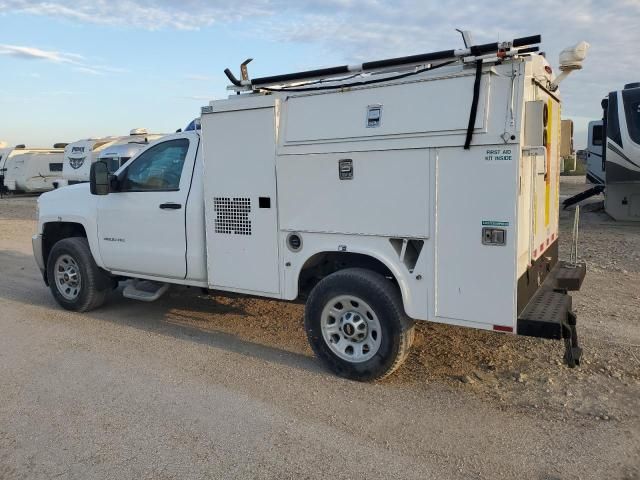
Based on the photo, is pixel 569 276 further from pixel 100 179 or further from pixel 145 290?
pixel 100 179

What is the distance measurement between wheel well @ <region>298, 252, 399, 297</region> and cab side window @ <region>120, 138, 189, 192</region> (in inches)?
68.5

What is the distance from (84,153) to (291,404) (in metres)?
24.9

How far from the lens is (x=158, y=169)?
20.9 feet

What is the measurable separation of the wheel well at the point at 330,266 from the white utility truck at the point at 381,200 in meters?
0.01

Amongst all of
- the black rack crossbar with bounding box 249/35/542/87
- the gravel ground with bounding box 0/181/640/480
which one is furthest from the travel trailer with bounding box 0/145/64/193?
the black rack crossbar with bounding box 249/35/542/87

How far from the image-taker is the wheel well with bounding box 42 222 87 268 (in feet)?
24.3

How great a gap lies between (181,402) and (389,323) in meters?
1.74

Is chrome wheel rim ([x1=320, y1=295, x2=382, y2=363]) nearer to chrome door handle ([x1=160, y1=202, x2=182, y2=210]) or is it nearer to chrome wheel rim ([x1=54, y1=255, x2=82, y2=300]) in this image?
chrome door handle ([x1=160, y1=202, x2=182, y2=210])

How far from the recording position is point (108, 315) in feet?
23.4

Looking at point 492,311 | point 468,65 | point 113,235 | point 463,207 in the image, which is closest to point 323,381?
point 492,311

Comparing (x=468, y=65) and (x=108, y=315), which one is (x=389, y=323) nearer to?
(x=468, y=65)

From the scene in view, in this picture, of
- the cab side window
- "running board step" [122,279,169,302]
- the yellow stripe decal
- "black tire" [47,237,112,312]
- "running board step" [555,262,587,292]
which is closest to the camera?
the yellow stripe decal

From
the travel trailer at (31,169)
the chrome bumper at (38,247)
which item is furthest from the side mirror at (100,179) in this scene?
the travel trailer at (31,169)

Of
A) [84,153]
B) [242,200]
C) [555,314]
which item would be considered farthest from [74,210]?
[84,153]
